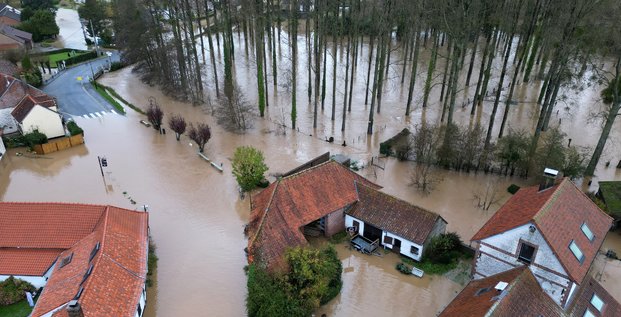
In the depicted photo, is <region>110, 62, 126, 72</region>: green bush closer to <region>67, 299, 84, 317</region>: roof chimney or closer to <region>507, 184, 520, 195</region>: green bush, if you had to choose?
<region>67, 299, 84, 317</region>: roof chimney

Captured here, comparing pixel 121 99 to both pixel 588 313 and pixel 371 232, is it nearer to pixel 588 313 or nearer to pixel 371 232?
pixel 371 232

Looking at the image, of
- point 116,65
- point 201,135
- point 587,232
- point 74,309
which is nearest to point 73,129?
point 201,135

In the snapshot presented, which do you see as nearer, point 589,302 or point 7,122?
point 589,302

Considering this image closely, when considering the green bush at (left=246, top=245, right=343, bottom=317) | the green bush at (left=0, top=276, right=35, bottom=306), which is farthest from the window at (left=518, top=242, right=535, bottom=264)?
the green bush at (left=0, top=276, right=35, bottom=306)

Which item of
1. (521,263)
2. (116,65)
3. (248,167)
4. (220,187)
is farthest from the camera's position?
(116,65)

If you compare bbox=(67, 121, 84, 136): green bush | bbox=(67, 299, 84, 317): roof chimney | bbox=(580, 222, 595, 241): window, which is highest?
bbox=(580, 222, 595, 241): window

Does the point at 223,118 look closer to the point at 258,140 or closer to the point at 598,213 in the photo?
the point at 258,140
